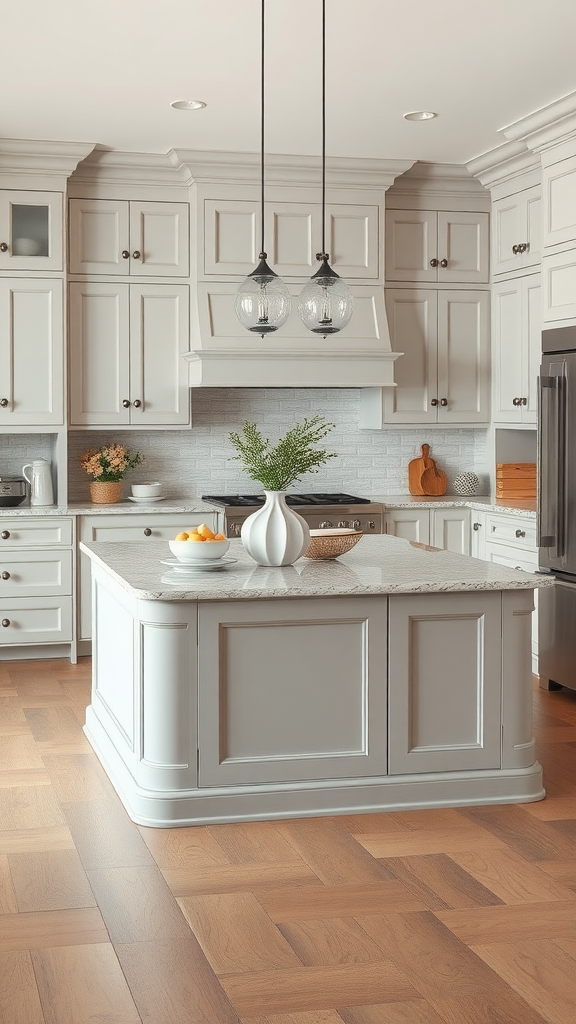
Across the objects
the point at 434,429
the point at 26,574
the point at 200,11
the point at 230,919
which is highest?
the point at 200,11

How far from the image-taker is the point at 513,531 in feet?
19.7

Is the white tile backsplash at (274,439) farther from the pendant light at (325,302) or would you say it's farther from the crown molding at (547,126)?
the pendant light at (325,302)

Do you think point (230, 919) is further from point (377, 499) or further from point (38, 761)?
point (377, 499)

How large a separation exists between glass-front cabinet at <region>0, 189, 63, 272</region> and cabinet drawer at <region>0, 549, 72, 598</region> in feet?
5.07

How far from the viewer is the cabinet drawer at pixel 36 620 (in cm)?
601

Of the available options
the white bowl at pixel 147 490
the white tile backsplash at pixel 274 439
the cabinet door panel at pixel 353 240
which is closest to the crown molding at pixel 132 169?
the cabinet door panel at pixel 353 240

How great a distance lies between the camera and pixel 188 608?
355 cm

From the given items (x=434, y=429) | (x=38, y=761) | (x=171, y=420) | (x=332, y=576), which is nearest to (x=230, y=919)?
(x=332, y=576)

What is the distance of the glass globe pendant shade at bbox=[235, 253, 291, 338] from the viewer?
3.76 metres

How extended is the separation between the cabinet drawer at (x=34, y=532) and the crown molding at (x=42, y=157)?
1806 mm

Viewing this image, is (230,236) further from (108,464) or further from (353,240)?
(108,464)

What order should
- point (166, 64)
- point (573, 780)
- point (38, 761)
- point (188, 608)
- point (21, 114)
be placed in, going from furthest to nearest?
point (21, 114)
point (166, 64)
point (38, 761)
point (573, 780)
point (188, 608)

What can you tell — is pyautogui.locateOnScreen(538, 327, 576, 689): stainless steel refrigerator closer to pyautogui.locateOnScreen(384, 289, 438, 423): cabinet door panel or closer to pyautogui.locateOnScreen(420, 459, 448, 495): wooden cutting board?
pyautogui.locateOnScreen(384, 289, 438, 423): cabinet door panel

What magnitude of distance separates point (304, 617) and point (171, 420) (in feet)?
9.79
